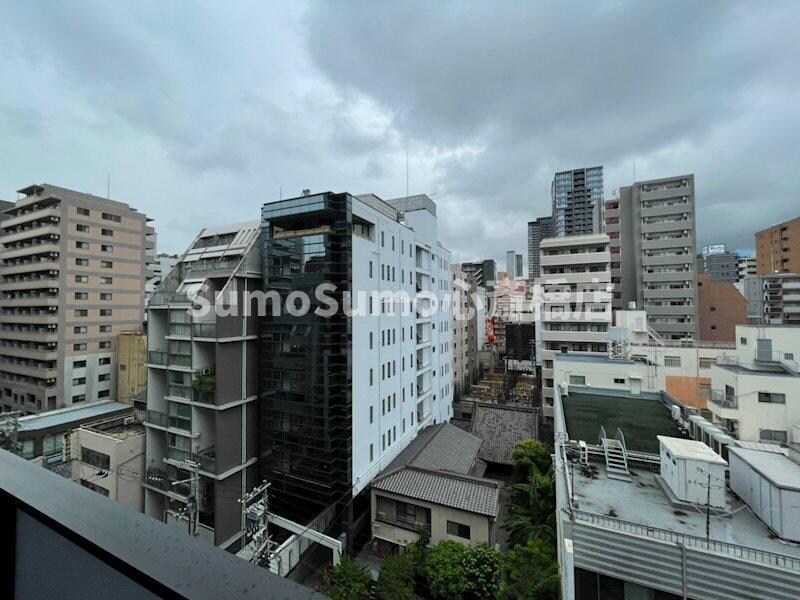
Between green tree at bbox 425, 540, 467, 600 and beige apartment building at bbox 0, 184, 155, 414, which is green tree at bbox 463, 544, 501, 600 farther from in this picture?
beige apartment building at bbox 0, 184, 155, 414

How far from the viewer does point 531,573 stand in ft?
35.0

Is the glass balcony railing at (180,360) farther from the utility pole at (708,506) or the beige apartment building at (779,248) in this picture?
the beige apartment building at (779,248)

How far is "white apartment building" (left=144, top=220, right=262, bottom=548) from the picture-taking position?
1538 cm

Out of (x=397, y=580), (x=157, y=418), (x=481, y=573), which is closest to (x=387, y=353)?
(x=397, y=580)

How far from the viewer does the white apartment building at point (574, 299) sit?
1148 inches

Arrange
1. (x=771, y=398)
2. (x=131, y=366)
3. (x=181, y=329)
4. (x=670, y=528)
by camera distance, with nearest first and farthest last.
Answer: (x=670, y=528), (x=771, y=398), (x=181, y=329), (x=131, y=366)

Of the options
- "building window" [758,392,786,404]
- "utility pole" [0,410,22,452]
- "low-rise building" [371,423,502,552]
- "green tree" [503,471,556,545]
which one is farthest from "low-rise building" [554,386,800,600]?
"utility pole" [0,410,22,452]

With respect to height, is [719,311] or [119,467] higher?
[719,311]

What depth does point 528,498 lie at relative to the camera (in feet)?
54.6

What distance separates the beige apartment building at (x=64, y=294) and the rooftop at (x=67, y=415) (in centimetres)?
494

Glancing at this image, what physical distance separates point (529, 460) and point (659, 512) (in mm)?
11825

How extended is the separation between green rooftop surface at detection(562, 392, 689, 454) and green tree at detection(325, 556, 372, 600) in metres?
8.28

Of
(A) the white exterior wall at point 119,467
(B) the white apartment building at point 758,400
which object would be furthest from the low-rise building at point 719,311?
(A) the white exterior wall at point 119,467

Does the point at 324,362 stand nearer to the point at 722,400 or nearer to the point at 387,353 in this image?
the point at 387,353
